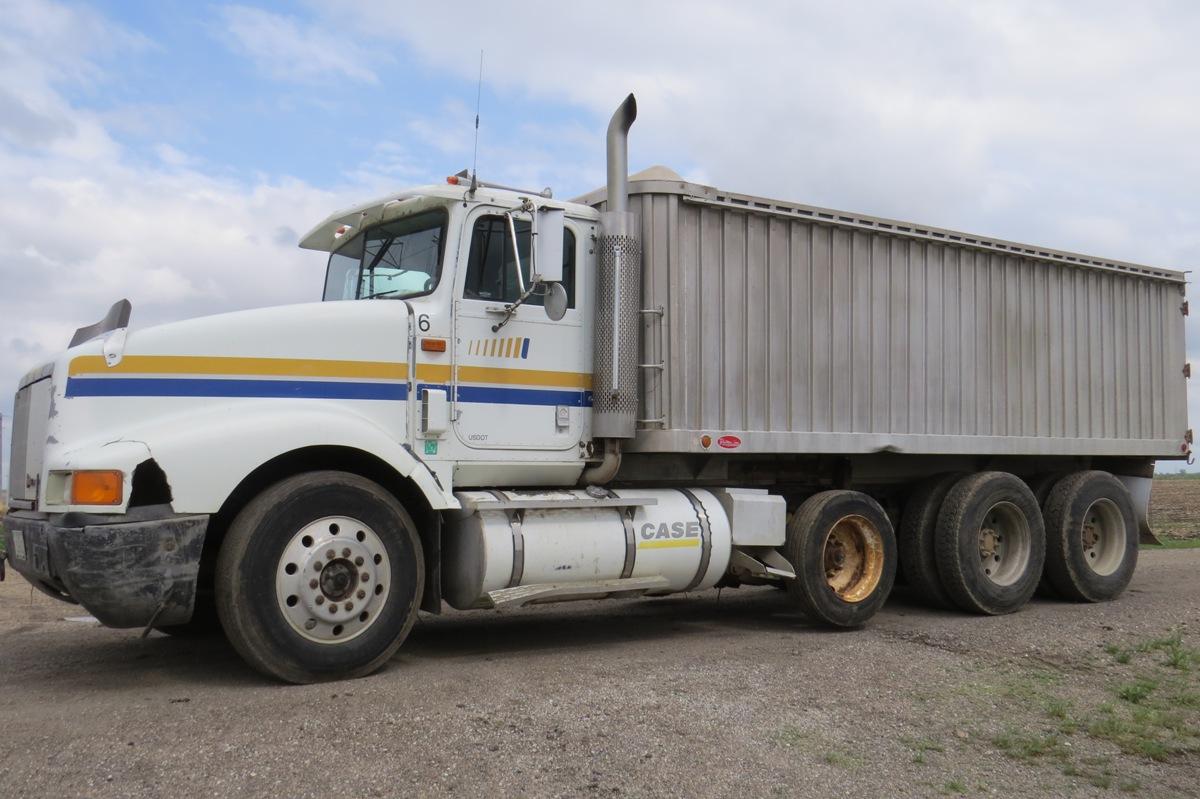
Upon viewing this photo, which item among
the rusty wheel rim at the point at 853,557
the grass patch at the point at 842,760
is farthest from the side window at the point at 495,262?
the grass patch at the point at 842,760

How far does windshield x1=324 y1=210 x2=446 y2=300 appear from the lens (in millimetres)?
7406

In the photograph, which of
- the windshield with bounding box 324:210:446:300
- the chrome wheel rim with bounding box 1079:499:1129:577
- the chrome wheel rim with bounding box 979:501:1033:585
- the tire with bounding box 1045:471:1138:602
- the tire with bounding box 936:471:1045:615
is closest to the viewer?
the windshield with bounding box 324:210:446:300

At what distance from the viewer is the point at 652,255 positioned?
8.09 m

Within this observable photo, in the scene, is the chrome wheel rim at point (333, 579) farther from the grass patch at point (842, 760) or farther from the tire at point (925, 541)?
the tire at point (925, 541)

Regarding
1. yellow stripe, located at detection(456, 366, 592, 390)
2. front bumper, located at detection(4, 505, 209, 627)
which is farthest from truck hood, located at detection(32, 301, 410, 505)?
yellow stripe, located at detection(456, 366, 592, 390)

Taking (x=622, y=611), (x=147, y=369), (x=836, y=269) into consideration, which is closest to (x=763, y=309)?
(x=836, y=269)

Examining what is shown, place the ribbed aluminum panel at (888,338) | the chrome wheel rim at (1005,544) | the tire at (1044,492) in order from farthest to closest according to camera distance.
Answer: the tire at (1044,492)
the chrome wheel rim at (1005,544)
the ribbed aluminum panel at (888,338)

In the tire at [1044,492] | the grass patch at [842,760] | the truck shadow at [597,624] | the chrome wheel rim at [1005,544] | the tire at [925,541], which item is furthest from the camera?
the tire at [1044,492]

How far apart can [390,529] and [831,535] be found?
4.06 m

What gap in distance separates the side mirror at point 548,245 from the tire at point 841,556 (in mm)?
3128

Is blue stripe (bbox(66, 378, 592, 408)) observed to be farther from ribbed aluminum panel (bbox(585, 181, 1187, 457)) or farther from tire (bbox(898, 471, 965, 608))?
tire (bbox(898, 471, 965, 608))

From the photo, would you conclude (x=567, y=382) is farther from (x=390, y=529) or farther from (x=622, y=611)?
(x=622, y=611)

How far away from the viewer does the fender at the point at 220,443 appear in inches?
235

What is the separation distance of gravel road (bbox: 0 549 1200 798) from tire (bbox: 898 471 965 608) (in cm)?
132
